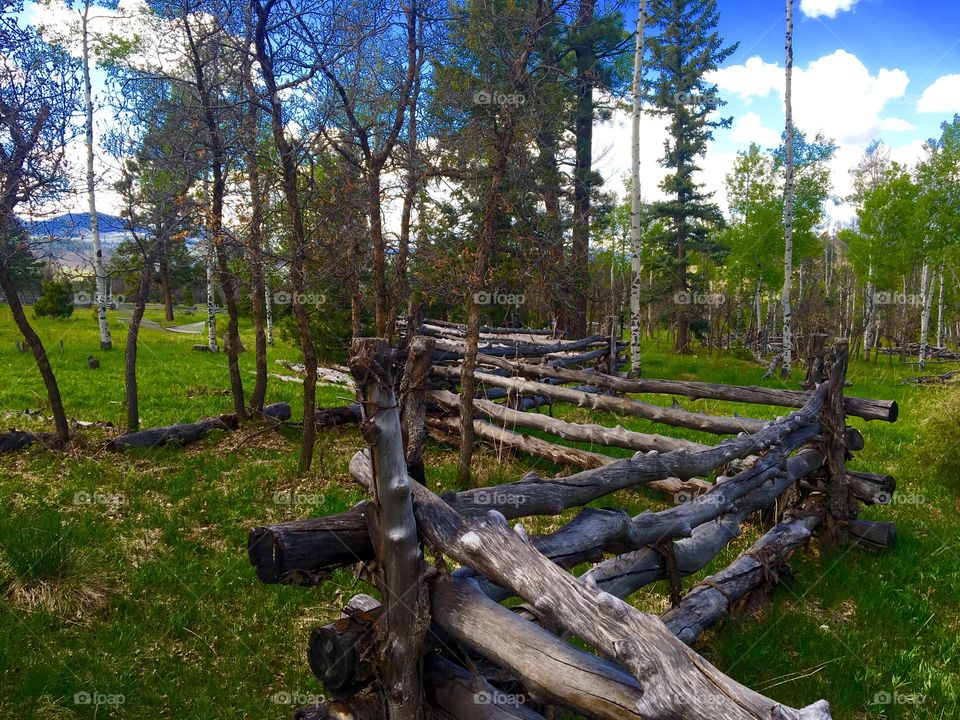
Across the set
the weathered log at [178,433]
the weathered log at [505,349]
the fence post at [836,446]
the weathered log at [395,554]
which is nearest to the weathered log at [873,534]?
the fence post at [836,446]

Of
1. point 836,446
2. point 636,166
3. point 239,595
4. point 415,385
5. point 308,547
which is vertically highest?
point 636,166

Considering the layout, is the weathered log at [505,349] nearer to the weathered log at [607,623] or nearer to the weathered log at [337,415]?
the weathered log at [337,415]

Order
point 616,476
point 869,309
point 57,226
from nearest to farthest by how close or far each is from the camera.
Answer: point 616,476 → point 57,226 → point 869,309

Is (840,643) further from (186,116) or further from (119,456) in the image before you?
(186,116)

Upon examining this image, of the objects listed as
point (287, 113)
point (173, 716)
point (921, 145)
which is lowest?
point (173, 716)

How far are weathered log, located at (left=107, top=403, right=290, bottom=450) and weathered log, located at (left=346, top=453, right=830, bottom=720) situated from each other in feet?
23.4

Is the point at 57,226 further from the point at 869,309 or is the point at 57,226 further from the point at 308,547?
the point at 869,309

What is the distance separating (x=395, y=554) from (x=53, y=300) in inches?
1236

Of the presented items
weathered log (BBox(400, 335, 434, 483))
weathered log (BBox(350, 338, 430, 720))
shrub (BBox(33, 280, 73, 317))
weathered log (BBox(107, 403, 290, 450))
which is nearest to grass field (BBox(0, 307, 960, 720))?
weathered log (BBox(107, 403, 290, 450))

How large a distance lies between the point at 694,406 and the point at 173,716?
10705mm

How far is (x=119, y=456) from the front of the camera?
7.95 meters

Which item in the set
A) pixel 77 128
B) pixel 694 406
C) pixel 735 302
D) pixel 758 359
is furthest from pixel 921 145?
pixel 77 128

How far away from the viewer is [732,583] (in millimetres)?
4348

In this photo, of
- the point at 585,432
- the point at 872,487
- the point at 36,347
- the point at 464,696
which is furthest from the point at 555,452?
the point at 36,347
